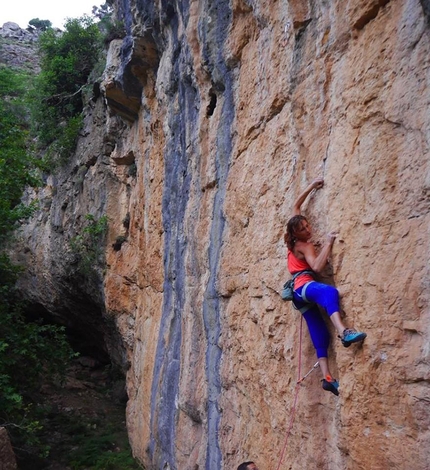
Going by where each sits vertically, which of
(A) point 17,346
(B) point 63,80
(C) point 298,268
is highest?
(B) point 63,80

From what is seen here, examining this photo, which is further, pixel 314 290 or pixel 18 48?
pixel 18 48

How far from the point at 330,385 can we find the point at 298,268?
0.84m

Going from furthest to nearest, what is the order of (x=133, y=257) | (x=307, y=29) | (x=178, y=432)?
(x=133, y=257) < (x=178, y=432) < (x=307, y=29)

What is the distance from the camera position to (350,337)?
2.96m

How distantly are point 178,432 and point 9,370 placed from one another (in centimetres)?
439

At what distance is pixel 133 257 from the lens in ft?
33.1

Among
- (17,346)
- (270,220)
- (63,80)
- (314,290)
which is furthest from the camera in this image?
(63,80)

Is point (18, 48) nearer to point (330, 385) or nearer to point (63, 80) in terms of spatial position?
point (63, 80)

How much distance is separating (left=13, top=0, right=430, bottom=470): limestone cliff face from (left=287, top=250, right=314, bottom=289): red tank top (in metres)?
0.18

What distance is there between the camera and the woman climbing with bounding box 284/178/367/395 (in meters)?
3.19

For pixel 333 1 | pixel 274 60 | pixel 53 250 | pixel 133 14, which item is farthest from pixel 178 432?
pixel 53 250

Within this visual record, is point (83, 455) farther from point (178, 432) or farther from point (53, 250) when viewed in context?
point (53, 250)

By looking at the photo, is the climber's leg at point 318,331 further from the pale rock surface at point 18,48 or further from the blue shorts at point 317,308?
the pale rock surface at point 18,48

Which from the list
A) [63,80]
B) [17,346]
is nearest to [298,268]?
[17,346]
